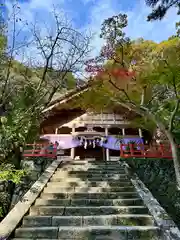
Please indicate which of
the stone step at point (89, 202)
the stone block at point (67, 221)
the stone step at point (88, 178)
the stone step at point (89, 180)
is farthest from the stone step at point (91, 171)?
the stone block at point (67, 221)

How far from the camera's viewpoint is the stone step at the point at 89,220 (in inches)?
232

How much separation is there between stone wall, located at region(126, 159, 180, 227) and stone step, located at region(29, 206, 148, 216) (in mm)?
2716

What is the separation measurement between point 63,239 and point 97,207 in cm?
153

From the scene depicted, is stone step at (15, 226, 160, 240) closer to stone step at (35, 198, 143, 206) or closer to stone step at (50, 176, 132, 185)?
stone step at (35, 198, 143, 206)

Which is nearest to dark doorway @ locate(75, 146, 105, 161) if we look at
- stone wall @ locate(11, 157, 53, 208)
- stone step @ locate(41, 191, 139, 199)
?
stone wall @ locate(11, 157, 53, 208)

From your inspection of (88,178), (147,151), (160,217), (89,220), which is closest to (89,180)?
(88,178)

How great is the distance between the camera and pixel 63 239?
5293 millimetres

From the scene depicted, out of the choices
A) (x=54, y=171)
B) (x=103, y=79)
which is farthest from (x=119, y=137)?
(x=54, y=171)

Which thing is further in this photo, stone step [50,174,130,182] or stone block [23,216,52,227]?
stone step [50,174,130,182]

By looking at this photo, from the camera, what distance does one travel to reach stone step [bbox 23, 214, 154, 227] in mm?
5891

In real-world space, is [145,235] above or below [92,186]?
below

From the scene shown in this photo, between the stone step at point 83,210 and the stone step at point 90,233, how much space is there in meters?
0.88

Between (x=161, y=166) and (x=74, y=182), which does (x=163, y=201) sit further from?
(x=74, y=182)

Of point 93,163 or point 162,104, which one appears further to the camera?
point 162,104
